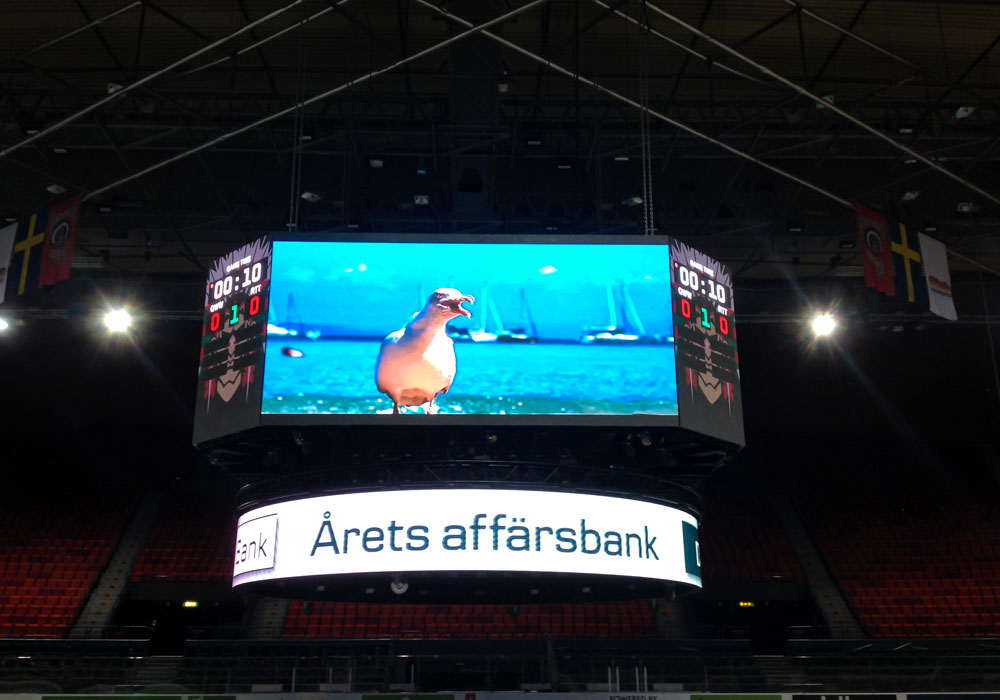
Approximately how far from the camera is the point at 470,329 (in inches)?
414

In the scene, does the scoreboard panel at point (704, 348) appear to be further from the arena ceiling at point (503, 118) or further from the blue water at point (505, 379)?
the arena ceiling at point (503, 118)

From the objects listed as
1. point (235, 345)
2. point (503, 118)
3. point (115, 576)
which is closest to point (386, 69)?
point (503, 118)

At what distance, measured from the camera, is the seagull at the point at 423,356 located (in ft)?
33.2

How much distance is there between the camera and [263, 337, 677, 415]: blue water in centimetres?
1007

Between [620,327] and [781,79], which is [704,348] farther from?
[781,79]

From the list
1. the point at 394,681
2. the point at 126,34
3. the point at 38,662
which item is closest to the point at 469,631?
the point at 394,681

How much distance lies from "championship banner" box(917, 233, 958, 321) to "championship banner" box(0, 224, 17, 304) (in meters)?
13.6

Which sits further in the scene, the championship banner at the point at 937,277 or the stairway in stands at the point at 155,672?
the stairway in stands at the point at 155,672

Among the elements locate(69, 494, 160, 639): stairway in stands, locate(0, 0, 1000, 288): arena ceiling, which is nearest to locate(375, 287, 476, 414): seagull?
locate(0, 0, 1000, 288): arena ceiling

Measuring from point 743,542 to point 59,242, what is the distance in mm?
16496

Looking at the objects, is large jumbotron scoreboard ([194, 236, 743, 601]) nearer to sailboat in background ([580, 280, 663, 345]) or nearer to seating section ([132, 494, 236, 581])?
sailboat in background ([580, 280, 663, 345])

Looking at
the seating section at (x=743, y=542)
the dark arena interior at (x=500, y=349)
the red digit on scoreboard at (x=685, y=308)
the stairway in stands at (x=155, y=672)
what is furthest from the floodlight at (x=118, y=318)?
the red digit on scoreboard at (x=685, y=308)

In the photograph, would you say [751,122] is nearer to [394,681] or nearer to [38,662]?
[394,681]

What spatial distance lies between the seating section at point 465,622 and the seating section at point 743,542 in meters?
2.51
